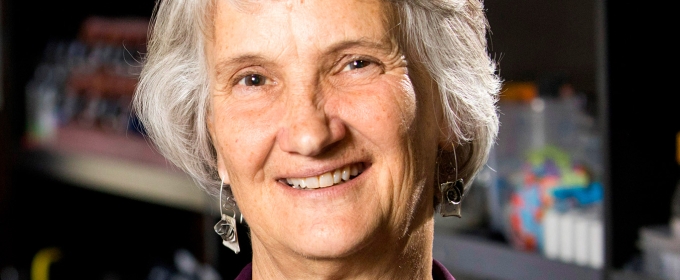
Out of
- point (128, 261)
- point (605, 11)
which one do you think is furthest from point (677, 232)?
point (128, 261)

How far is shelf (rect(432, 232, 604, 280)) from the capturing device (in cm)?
180

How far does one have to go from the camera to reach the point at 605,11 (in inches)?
63.0

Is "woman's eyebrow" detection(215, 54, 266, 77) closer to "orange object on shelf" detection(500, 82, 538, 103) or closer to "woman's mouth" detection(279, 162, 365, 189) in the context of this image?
"woman's mouth" detection(279, 162, 365, 189)

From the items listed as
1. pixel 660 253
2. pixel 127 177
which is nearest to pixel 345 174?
pixel 660 253

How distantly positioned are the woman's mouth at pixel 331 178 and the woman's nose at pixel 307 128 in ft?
0.14

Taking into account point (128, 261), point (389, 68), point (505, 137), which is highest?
point (389, 68)

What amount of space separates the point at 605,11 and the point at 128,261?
233cm

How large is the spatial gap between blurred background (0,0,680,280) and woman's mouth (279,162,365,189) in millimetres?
757

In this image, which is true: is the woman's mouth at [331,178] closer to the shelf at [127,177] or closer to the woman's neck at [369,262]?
the woman's neck at [369,262]

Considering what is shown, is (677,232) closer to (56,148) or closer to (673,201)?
(673,201)

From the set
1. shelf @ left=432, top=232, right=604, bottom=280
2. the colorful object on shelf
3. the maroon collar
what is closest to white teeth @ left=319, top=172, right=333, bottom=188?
the maroon collar

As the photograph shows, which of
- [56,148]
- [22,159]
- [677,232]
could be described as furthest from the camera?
[22,159]

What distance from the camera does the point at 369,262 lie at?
3.70ft

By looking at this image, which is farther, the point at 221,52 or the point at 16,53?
the point at 16,53
